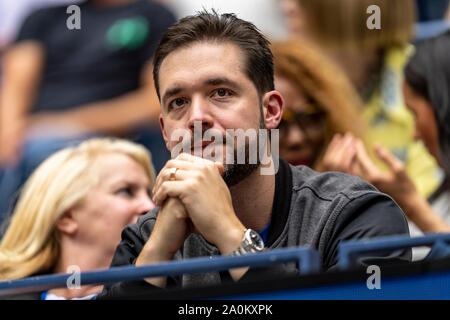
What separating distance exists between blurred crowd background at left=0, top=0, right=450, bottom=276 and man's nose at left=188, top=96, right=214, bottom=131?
777 millimetres

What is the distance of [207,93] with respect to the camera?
1.63 m

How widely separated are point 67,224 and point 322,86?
959 millimetres

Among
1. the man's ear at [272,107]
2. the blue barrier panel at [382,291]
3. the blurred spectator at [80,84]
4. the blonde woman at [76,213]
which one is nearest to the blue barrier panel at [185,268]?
the blue barrier panel at [382,291]

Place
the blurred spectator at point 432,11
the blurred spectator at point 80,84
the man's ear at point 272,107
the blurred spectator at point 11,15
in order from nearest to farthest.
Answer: the man's ear at point 272,107 → the blurred spectator at point 432,11 → the blurred spectator at point 80,84 → the blurred spectator at point 11,15

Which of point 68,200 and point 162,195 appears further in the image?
point 68,200

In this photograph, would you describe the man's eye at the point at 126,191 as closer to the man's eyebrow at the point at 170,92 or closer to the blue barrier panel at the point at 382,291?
the man's eyebrow at the point at 170,92

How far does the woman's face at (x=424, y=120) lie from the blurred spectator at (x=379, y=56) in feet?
0.85

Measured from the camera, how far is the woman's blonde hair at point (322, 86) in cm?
256

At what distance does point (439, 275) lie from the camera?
1.19 meters

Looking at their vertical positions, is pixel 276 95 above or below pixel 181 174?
above

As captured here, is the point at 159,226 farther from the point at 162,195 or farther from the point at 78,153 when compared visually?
the point at 78,153

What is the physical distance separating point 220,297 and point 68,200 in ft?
4.51

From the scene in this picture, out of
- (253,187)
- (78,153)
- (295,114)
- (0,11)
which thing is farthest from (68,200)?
(0,11)

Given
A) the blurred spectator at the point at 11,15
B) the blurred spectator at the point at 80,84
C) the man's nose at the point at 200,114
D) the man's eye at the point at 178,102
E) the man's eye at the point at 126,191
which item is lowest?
the man's eye at the point at 126,191
